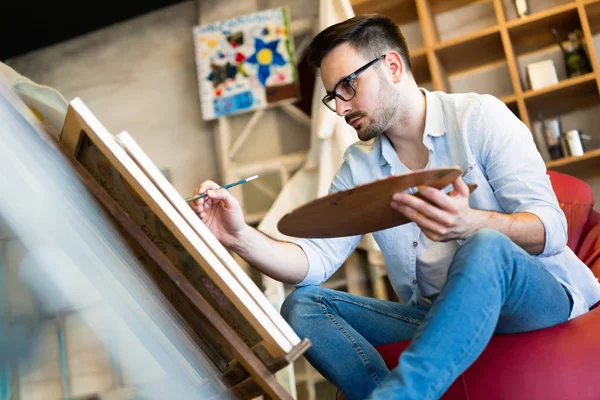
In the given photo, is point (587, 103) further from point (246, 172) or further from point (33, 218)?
point (33, 218)

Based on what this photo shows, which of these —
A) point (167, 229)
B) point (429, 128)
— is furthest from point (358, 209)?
point (429, 128)

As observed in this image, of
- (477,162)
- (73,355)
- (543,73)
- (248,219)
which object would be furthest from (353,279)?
(73,355)

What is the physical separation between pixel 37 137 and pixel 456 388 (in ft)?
3.27

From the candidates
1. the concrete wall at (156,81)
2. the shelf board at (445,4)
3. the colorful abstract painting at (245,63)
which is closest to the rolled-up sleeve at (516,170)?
the shelf board at (445,4)

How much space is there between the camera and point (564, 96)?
9.82 feet

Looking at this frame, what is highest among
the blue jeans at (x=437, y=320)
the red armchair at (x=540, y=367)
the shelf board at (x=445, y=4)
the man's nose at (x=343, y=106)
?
the shelf board at (x=445, y=4)

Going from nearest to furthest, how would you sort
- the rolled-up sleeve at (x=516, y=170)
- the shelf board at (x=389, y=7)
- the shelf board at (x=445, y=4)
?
1. the rolled-up sleeve at (x=516, y=170)
2. the shelf board at (x=389, y=7)
3. the shelf board at (x=445, y=4)

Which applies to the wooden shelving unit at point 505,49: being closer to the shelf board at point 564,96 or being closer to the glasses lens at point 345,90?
the shelf board at point 564,96

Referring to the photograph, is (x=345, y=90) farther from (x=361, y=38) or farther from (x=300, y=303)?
(x=300, y=303)

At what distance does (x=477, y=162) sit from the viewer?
1659 mm

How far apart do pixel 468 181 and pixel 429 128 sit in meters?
0.19

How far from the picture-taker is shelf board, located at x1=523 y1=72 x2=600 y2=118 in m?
2.85

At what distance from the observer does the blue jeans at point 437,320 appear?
115cm

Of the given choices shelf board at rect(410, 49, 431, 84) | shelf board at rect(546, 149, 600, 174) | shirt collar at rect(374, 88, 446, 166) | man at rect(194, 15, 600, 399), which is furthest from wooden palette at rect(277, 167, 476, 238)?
shelf board at rect(410, 49, 431, 84)
